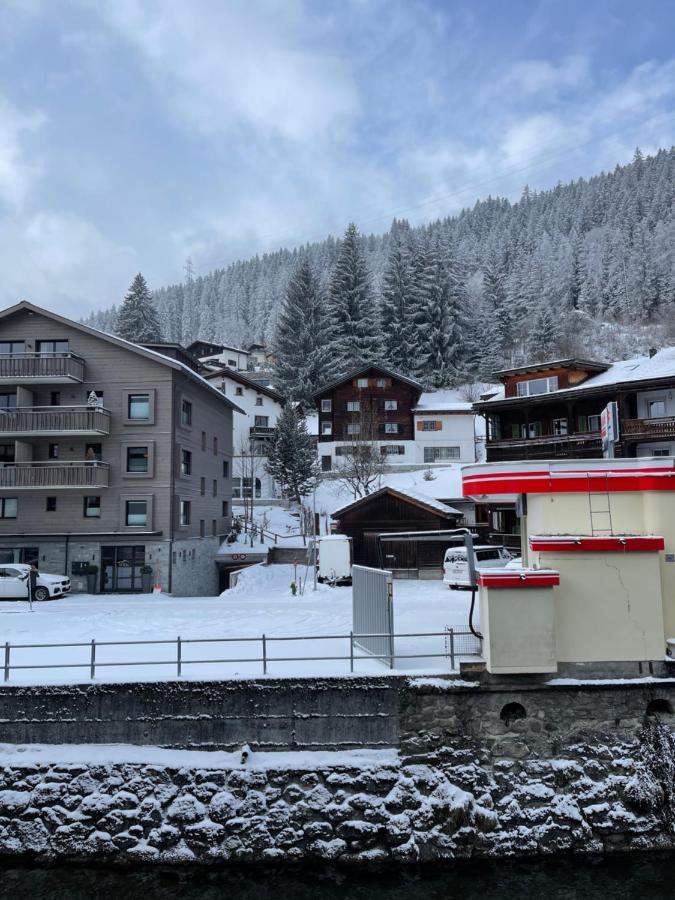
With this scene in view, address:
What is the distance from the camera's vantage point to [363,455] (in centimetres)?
4734

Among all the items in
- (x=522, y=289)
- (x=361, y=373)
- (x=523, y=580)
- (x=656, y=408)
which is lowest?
(x=523, y=580)

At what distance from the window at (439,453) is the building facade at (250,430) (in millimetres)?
15014

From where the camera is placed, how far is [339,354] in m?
73.1

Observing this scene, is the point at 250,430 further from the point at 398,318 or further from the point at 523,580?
the point at 523,580

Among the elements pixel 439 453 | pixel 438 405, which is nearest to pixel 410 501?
pixel 439 453

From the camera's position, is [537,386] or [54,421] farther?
[537,386]

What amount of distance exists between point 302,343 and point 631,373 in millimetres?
45728

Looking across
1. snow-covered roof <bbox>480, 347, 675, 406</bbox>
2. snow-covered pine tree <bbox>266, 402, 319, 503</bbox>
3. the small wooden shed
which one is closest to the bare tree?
snow-covered pine tree <bbox>266, 402, 319, 503</bbox>

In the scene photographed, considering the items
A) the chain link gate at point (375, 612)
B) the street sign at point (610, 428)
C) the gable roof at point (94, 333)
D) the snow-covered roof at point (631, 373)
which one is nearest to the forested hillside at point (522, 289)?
the snow-covered roof at point (631, 373)

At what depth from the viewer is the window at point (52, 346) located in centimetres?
3194

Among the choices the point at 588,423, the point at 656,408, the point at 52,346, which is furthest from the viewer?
the point at 588,423

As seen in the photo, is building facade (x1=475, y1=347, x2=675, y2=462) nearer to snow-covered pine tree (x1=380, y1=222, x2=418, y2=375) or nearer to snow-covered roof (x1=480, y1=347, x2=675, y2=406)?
snow-covered roof (x1=480, y1=347, x2=675, y2=406)

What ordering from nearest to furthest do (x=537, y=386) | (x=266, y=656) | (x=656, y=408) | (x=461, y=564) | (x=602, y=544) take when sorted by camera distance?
(x=602, y=544) < (x=266, y=656) < (x=461, y=564) < (x=656, y=408) < (x=537, y=386)

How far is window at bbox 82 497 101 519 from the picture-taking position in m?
31.3
